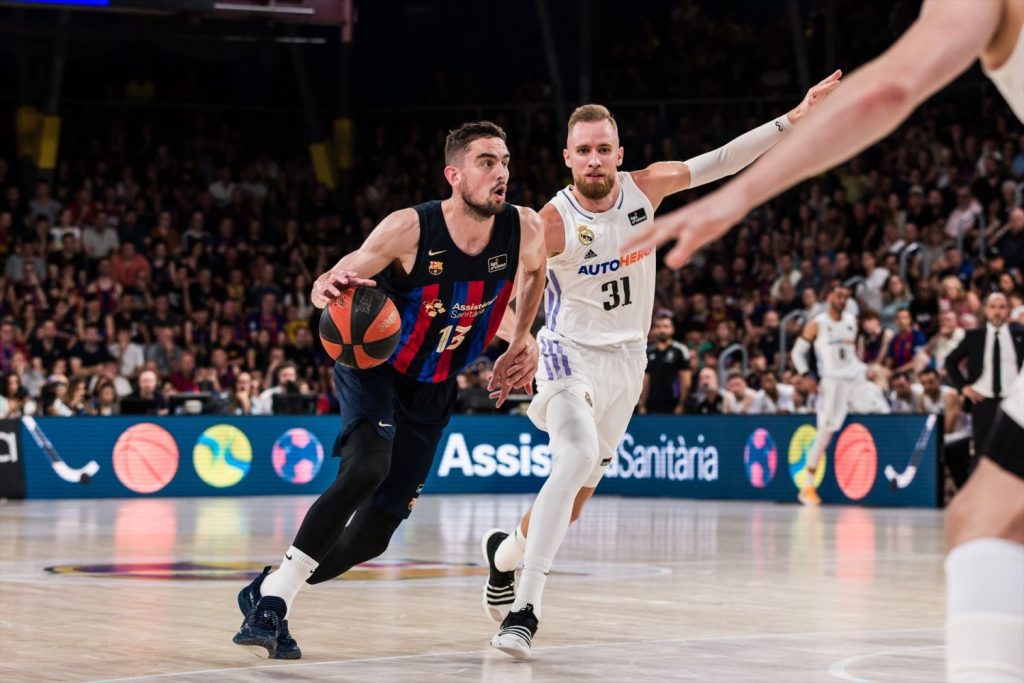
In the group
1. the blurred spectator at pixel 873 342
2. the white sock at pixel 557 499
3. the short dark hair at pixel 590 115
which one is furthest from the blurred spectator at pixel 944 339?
the white sock at pixel 557 499

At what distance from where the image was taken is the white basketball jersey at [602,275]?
8109 millimetres

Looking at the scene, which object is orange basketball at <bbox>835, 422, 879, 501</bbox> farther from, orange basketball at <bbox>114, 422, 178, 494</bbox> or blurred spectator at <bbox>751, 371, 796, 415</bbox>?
orange basketball at <bbox>114, 422, 178, 494</bbox>

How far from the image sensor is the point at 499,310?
24.7 ft

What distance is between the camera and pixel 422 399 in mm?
7383

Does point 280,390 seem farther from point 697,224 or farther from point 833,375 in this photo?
point 697,224

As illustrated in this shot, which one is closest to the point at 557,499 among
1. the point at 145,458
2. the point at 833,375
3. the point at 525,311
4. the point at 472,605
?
the point at 525,311

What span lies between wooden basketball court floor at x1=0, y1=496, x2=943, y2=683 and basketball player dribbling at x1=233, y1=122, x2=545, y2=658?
486 millimetres

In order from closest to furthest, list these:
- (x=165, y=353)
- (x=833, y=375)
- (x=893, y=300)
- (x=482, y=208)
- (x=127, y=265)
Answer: (x=482, y=208), (x=833, y=375), (x=893, y=300), (x=165, y=353), (x=127, y=265)

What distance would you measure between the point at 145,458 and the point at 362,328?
Result: 14.8 metres

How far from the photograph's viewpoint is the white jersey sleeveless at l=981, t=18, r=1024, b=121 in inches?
117

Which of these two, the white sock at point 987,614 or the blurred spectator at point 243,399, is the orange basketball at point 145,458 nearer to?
the blurred spectator at point 243,399

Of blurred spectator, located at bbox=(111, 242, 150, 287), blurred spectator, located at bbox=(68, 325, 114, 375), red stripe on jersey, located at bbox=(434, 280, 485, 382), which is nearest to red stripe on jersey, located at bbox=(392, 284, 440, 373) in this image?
red stripe on jersey, located at bbox=(434, 280, 485, 382)

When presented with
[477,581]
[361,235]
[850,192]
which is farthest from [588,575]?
[361,235]

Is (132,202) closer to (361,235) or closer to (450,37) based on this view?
(361,235)
